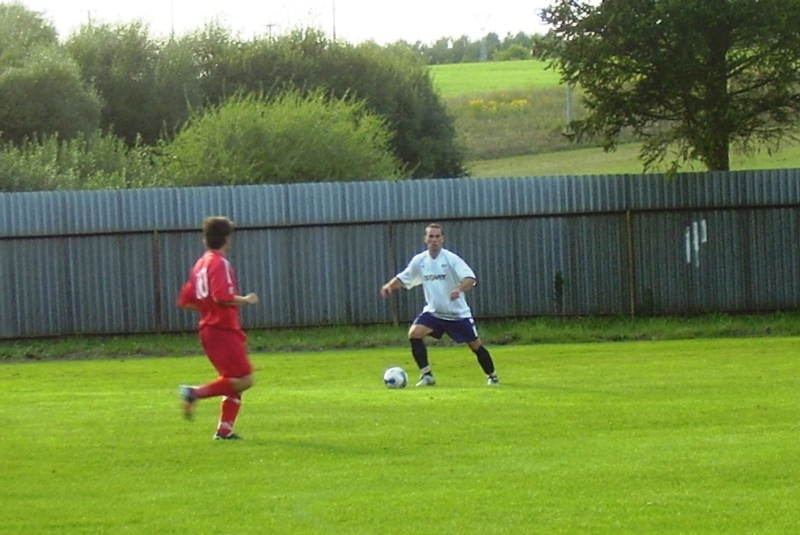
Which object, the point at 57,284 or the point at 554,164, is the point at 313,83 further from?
the point at 57,284

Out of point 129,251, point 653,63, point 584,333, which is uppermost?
point 653,63

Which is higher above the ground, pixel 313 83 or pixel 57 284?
pixel 313 83

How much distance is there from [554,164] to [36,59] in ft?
74.6

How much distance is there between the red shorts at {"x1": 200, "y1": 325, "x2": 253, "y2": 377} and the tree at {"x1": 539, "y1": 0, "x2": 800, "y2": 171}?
53.9ft

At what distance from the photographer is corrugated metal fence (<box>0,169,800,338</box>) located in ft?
84.9

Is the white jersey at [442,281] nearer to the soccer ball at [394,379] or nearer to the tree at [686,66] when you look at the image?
the soccer ball at [394,379]

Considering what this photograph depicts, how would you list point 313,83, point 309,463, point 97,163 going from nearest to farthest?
point 309,463 < point 97,163 < point 313,83

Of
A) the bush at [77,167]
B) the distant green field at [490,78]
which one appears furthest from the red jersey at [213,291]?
the distant green field at [490,78]

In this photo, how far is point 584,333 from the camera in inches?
982

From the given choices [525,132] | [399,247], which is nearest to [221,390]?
[399,247]

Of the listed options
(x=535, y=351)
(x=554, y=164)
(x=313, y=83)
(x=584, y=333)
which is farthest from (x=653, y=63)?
(x=554, y=164)

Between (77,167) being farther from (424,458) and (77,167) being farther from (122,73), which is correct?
(424,458)

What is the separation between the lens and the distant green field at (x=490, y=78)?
89562 millimetres

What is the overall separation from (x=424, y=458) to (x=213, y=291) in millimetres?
2222
